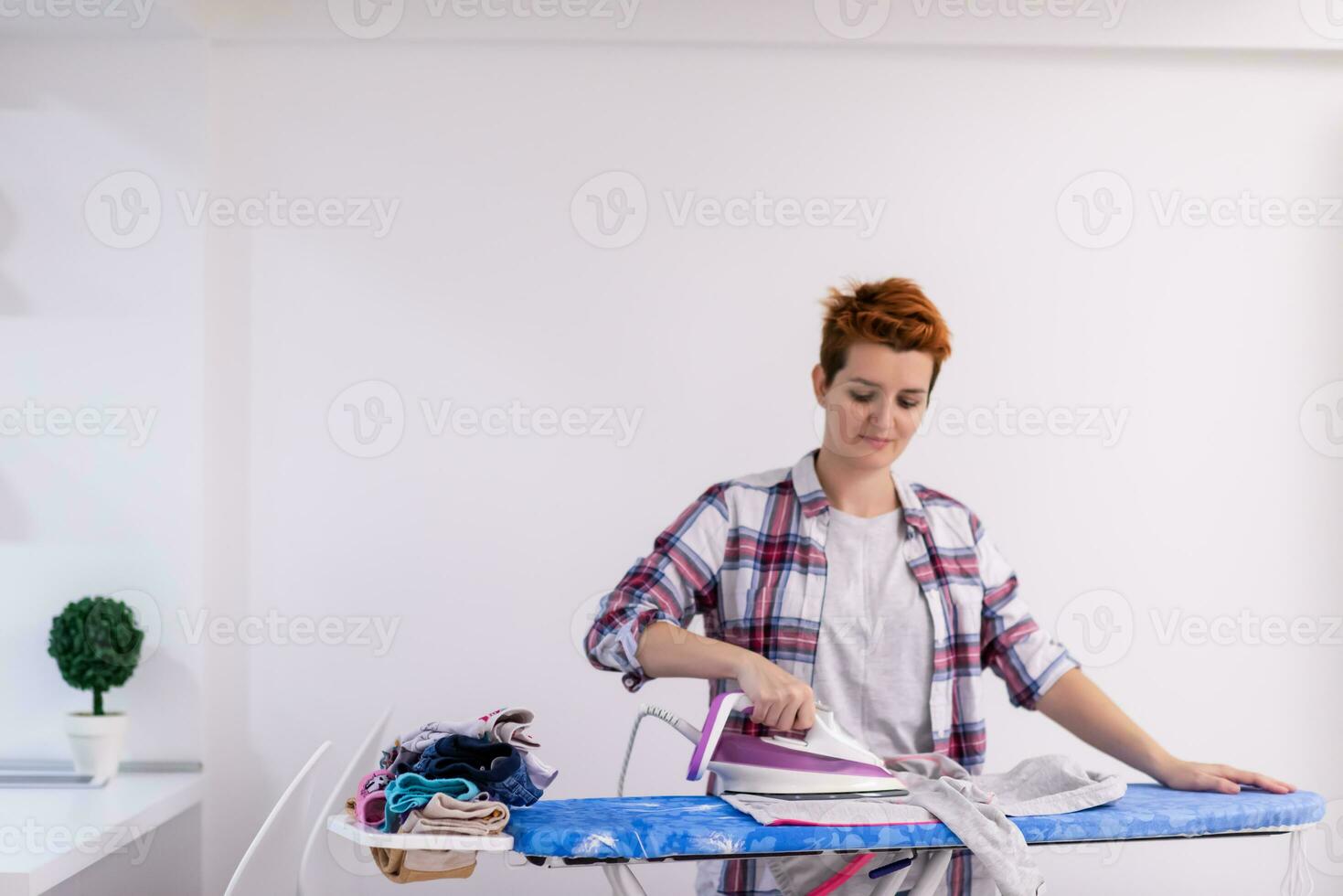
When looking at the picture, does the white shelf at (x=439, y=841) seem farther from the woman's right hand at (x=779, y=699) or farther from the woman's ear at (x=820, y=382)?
the woman's ear at (x=820, y=382)

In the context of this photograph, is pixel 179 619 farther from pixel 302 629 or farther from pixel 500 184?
pixel 500 184

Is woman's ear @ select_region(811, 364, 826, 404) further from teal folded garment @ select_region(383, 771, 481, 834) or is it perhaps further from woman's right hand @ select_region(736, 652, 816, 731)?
teal folded garment @ select_region(383, 771, 481, 834)

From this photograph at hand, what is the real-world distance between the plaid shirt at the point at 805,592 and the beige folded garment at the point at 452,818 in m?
0.46

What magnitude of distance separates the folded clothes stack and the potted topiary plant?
5.46 feet

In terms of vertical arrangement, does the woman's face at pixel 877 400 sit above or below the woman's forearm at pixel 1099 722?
above

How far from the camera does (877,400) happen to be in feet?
7.32

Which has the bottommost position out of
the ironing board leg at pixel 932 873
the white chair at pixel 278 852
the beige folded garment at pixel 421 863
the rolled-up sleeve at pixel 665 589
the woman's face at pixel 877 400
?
the white chair at pixel 278 852

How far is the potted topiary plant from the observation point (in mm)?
3152

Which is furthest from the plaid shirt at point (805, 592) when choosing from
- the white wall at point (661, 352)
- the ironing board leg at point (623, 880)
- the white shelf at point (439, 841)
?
the white wall at point (661, 352)

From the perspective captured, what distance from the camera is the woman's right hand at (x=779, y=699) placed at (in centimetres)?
187

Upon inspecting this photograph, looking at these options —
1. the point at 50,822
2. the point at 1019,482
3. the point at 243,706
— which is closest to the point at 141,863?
the point at 243,706

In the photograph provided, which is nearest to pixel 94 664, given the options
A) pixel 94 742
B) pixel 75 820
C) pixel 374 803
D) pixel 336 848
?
pixel 94 742

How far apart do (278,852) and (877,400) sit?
145cm

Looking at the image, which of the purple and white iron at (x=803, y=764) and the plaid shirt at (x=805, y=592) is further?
the plaid shirt at (x=805, y=592)
